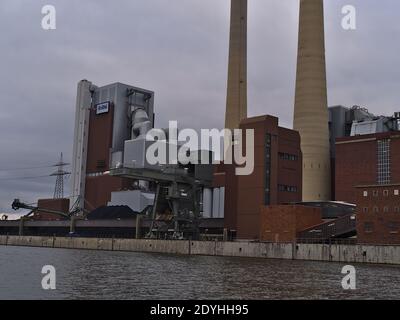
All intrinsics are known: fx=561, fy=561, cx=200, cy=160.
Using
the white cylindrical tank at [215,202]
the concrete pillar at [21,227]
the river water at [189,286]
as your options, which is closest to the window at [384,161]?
the white cylindrical tank at [215,202]

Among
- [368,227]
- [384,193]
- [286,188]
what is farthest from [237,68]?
[368,227]

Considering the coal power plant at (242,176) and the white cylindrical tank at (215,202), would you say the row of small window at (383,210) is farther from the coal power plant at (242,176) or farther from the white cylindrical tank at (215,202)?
the white cylindrical tank at (215,202)

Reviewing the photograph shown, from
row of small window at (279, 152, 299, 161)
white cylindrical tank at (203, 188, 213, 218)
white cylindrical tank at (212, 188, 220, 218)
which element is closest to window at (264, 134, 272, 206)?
row of small window at (279, 152, 299, 161)

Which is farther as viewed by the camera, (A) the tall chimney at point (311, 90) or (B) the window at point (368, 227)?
(A) the tall chimney at point (311, 90)

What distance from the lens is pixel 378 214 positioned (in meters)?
70.1

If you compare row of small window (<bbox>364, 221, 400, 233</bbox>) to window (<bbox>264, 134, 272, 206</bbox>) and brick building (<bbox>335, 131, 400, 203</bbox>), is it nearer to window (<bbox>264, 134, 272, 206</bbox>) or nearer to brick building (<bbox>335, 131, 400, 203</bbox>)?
window (<bbox>264, 134, 272, 206</bbox>)

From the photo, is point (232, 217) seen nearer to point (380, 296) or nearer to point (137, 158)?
point (137, 158)

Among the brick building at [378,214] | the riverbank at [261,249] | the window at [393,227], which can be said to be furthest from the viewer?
the brick building at [378,214]

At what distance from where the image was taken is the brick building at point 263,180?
89500 mm

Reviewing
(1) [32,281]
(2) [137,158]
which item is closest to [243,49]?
(2) [137,158]

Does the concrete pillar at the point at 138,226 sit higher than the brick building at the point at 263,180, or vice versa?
the brick building at the point at 263,180

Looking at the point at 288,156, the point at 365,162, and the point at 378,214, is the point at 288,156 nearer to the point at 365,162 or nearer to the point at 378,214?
the point at 365,162

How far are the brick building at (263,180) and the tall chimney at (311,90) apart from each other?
15250 mm

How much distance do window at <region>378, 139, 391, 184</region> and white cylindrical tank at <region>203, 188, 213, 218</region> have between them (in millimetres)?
33428
